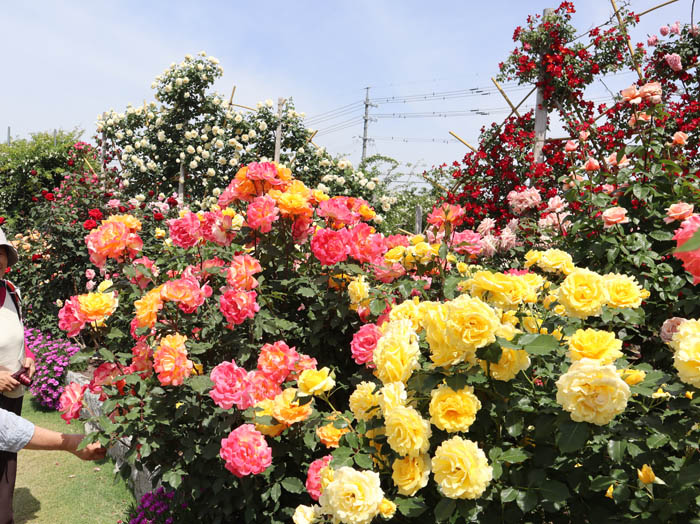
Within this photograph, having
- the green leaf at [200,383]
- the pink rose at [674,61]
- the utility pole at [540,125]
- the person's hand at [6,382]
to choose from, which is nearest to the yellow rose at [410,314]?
the green leaf at [200,383]

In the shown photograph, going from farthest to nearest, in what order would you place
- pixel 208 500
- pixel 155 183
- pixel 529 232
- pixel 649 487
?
pixel 155 183 < pixel 529 232 < pixel 208 500 < pixel 649 487

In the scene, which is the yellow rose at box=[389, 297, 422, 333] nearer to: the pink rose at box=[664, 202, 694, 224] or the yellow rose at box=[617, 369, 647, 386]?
the yellow rose at box=[617, 369, 647, 386]

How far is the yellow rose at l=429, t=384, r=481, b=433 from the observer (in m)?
1.02

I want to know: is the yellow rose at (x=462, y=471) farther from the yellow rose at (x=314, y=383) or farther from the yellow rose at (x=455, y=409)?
the yellow rose at (x=314, y=383)

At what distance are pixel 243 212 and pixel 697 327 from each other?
1.84m

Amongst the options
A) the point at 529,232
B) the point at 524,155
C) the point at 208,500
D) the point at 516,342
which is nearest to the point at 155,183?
the point at 524,155

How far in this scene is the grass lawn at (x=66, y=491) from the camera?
3.02 m

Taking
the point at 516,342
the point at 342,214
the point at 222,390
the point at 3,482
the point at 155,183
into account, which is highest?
the point at 155,183

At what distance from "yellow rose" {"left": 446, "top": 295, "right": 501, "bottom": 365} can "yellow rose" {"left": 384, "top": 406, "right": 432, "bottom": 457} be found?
19 cm

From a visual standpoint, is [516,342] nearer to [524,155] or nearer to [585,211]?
[585,211]

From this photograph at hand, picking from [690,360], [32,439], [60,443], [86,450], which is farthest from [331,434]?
[32,439]

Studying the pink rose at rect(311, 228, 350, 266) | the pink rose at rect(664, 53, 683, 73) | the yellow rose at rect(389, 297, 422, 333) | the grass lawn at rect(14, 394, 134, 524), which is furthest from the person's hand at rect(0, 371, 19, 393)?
the pink rose at rect(664, 53, 683, 73)

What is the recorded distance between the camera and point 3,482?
227 cm

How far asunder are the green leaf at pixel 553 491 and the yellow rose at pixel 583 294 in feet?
1.29
